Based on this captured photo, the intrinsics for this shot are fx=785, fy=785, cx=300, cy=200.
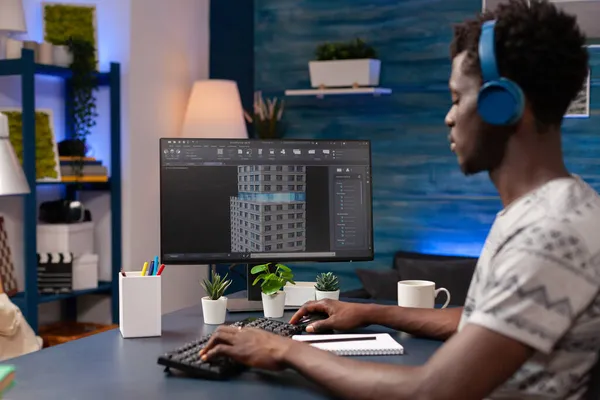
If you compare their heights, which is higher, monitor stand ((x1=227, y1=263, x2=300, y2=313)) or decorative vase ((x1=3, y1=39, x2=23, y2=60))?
decorative vase ((x1=3, y1=39, x2=23, y2=60))

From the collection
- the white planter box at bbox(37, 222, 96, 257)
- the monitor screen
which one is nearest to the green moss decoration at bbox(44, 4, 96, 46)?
the white planter box at bbox(37, 222, 96, 257)

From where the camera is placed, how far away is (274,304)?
216 cm

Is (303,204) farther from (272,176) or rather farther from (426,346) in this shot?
(426,346)

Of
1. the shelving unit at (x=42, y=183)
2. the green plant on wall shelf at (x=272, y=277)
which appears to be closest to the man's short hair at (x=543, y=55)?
the green plant on wall shelf at (x=272, y=277)

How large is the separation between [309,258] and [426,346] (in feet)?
1.71

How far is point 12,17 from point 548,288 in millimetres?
3156

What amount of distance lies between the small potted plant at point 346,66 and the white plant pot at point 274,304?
244 cm

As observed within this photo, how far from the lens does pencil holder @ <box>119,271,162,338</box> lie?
1921 mm

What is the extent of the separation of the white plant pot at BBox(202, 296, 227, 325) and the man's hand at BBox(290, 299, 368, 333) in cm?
21

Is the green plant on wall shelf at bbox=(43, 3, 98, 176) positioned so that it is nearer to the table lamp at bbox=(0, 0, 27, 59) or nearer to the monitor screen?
the table lamp at bbox=(0, 0, 27, 59)

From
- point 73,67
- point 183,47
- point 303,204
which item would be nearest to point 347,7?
point 183,47

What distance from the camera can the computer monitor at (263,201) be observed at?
7.27ft

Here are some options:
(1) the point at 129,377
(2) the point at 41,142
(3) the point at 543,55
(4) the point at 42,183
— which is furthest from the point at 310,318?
(2) the point at 41,142

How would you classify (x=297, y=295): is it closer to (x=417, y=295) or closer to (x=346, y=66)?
(x=417, y=295)
